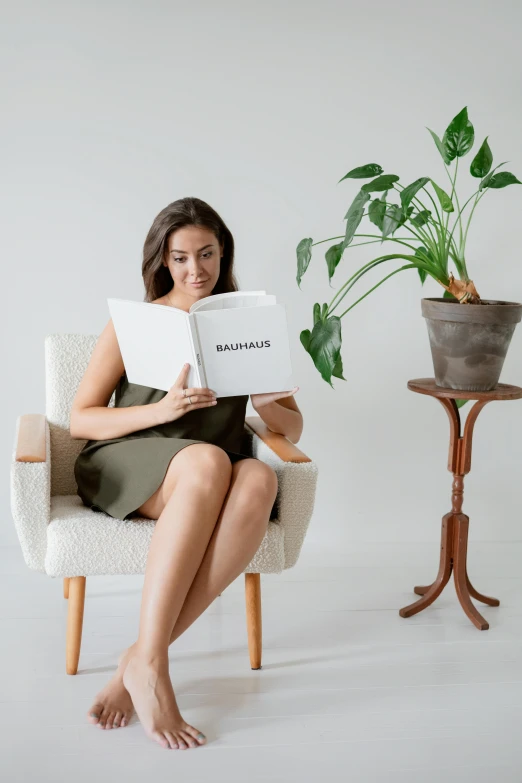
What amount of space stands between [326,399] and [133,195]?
0.91 meters

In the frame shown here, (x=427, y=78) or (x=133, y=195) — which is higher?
(x=427, y=78)

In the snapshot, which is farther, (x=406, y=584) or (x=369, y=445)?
(x=369, y=445)

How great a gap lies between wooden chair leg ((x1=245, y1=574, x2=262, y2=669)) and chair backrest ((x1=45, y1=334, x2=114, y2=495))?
22.0 inches

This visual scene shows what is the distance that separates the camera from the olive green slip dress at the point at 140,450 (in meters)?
1.94

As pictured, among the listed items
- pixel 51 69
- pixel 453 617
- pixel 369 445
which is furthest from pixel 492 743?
pixel 51 69

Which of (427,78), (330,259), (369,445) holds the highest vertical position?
(427,78)

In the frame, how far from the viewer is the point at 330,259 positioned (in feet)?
7.04

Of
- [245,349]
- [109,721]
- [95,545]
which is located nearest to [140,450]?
[95,545]

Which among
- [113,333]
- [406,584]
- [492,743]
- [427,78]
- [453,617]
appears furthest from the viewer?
[427,78]

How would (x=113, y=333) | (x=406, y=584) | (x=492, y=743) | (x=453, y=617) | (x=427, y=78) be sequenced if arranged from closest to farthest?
(x=492, y=743) → (x=113, y=333) → (x=453, y=617) → (x=406, y=584) → (x=427, y=78)

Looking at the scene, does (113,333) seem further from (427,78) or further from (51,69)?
(427,78)

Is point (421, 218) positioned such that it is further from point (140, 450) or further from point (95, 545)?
point (95, 545)

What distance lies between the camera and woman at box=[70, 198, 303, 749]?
67.9 inches

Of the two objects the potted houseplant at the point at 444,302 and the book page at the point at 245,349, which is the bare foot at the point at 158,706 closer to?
the book page at the point at 245,349
